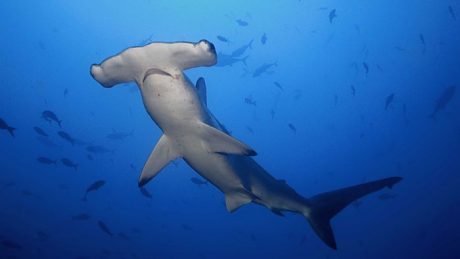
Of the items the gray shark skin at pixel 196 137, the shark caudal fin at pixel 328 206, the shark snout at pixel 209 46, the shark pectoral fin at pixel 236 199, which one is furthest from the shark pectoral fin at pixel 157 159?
the shark caudal fin at pixel 328 206

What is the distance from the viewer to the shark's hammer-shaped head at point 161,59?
9.69 ft

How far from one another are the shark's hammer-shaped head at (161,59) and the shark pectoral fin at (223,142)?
0.74m

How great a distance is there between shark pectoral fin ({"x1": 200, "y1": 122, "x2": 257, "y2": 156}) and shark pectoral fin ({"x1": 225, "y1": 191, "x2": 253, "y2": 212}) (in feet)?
3.37

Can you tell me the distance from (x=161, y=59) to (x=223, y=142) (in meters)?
1.12

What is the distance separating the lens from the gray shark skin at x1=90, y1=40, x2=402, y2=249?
9.97ft

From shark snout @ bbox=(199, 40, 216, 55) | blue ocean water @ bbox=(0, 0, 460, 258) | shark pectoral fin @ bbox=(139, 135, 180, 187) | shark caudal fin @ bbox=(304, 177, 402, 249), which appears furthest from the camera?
blue ocean water @ bbox=(0, 0, 460, 258)

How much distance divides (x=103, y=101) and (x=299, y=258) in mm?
24580

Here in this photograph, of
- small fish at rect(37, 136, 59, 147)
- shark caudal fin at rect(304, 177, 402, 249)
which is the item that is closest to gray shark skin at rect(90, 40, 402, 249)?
shark caudal fin at rect(304, 177, 402, 249)

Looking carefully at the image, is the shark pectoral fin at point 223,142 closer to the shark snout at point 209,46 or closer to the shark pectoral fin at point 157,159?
the shark pectoral fin at point 157,159

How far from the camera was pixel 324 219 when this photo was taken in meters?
4.56

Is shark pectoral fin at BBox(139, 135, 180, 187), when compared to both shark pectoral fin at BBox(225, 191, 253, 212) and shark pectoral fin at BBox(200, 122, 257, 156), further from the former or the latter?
shark pectoral fin at BBox(225, 191, 253, 212)

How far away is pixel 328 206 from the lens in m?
4.64

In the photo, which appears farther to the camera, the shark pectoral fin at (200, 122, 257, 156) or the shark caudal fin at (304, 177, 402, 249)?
the shark caudal fin at (304, 177, 402, 249)

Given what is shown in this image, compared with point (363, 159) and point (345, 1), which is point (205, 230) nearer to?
point (363, 159)
